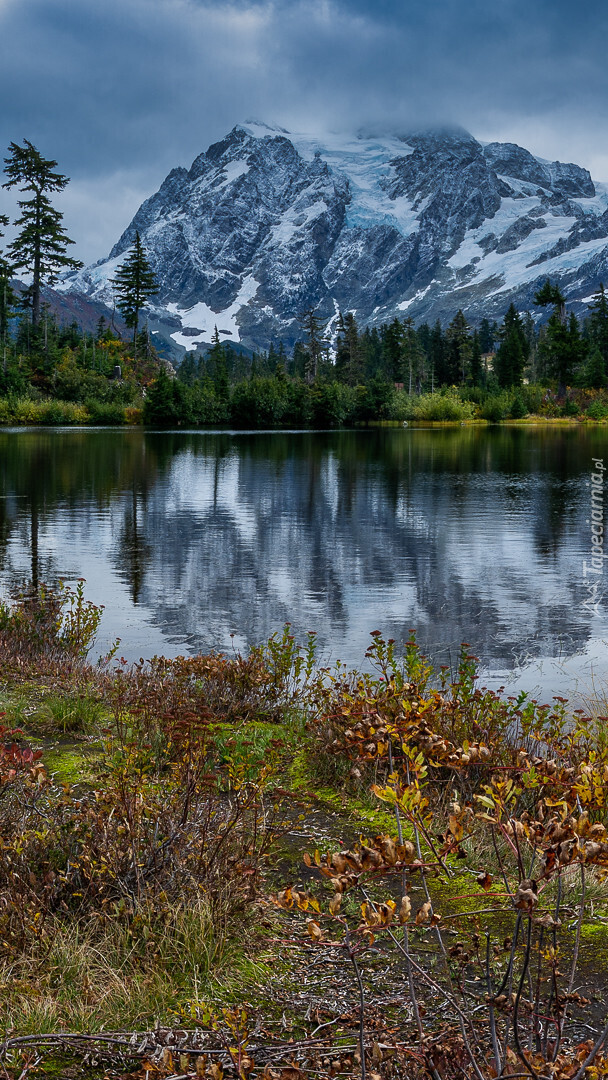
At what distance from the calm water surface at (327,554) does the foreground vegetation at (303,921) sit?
15.2 feet

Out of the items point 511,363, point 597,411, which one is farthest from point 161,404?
point 511,363

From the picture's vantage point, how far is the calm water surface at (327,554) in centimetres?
1044

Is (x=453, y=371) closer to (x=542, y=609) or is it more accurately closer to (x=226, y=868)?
(x=542, y=609)

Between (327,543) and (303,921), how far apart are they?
1366 cm

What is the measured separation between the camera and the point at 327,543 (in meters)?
17.3

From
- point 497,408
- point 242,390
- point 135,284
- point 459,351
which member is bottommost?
point 497,408

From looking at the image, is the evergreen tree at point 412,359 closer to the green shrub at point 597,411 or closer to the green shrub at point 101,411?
the green shrub at point 597,411

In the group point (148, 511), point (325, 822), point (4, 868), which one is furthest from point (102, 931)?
point (148, 511)

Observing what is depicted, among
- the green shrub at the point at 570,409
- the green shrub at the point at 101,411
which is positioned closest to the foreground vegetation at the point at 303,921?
the green shrub at the point at 101,411

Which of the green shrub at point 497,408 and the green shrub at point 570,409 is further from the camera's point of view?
the green shrub at point 497,408

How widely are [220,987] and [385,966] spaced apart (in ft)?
2.11

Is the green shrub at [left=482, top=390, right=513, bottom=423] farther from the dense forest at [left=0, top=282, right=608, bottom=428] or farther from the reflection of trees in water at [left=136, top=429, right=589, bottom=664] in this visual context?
the reflection of trees in water at [left=136, top=429, right=589, bottom=664]

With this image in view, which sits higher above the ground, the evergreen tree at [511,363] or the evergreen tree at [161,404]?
the evergreen tree at [511,363]

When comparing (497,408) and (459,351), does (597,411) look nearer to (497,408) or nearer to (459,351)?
(497,408)
